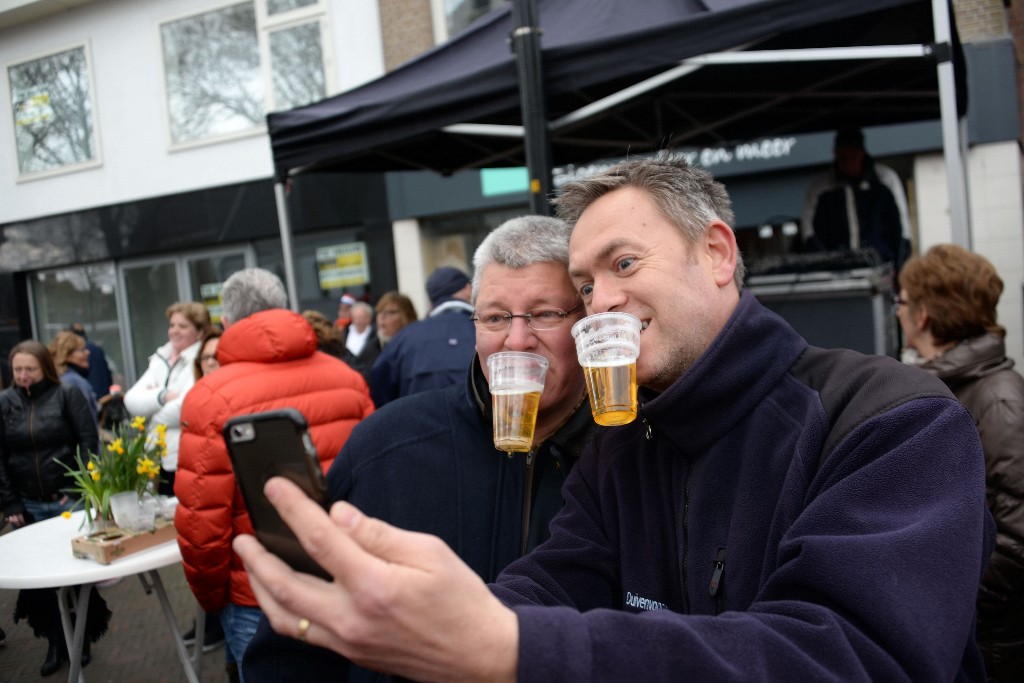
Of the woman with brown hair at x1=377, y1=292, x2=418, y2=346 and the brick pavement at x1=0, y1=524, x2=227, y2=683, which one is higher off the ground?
the woman with brown hair at x1=377, y1=292, x2=418, y2=346

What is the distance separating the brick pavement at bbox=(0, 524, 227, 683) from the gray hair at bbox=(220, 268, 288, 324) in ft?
7.08

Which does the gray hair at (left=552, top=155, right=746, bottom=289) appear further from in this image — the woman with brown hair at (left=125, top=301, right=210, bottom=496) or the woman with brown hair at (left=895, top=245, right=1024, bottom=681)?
the woman with brown hair at (left=125, top=301, right=210, bottom=496)

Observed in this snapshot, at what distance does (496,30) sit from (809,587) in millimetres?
4044

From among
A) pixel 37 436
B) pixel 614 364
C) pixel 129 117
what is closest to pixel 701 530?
pixel 614 364

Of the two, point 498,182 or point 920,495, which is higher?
point 498,182

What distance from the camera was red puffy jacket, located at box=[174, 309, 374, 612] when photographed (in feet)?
10.00

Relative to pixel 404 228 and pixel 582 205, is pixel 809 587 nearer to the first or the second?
pixel 582 205

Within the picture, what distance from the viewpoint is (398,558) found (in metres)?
0.74

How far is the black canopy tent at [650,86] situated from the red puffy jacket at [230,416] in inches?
60.0

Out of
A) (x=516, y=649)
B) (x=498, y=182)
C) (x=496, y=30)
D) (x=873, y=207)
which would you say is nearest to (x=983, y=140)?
(x=873, y=207)

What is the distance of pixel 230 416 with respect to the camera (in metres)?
3.01

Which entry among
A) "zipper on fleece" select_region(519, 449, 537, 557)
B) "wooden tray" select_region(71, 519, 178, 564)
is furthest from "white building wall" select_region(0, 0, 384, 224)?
"zipper on fleece" select_region(519, 449, 537, 557)

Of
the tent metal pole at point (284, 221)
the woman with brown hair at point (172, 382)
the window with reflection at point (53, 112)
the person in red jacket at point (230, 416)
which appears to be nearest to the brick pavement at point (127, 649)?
the woman with brown hair at point (172, 382)

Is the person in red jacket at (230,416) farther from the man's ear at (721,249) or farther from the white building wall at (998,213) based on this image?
the white building wall at (998,213)
